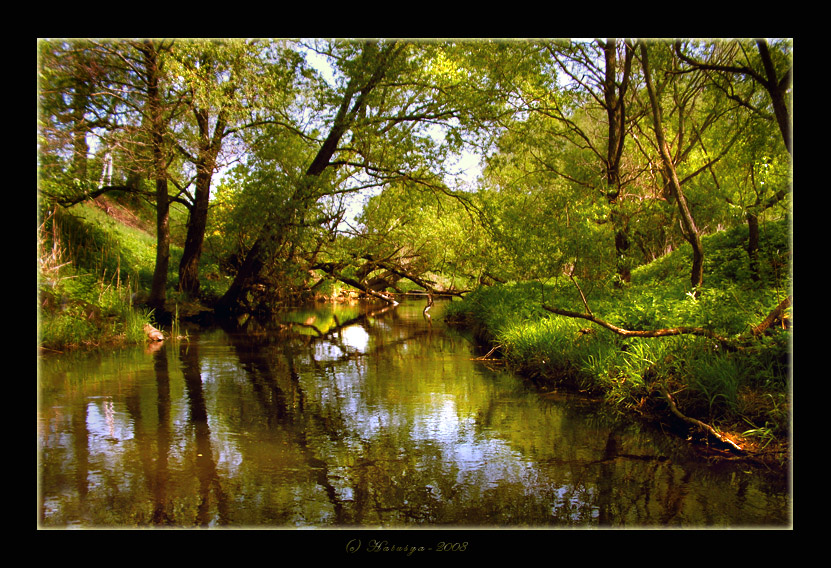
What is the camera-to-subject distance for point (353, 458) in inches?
215

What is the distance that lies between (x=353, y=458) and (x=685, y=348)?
4.46 meters

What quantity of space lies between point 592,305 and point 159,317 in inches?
477

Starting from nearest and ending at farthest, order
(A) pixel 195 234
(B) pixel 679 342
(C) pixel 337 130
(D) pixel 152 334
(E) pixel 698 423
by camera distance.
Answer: (E) pixel 698 423 → (B) pixel 679 342 → (D) pixel 152 334 → (C) pixel 337 130 → (A) pixel 195 234

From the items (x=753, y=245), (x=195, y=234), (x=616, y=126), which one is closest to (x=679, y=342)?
(x=753, y=245)

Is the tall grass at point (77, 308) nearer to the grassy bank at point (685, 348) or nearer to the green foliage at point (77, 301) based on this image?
the green foliage at point (77, 301)

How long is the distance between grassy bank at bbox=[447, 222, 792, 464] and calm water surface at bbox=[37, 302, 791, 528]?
2.01 ft

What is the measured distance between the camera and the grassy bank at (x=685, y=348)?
596 centimetres

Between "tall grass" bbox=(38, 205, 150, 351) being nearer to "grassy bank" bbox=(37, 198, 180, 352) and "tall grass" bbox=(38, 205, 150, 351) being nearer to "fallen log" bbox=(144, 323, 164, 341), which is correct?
"grassy bank" bbox=(37, 198, 180, 352)

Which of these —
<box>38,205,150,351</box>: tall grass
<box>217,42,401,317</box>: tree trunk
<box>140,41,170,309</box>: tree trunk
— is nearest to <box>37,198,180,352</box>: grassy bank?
<box>38,205,150,351</box>: tall grass

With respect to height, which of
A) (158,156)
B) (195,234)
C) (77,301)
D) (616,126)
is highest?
(616,126)

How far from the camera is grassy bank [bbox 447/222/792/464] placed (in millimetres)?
5965

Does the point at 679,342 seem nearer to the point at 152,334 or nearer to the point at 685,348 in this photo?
the point at 685,348

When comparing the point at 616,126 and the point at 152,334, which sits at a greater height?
the point at 616,126

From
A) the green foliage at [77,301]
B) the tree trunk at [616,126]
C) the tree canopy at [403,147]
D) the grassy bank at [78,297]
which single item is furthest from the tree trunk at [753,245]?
the green foliage at [77,301]
